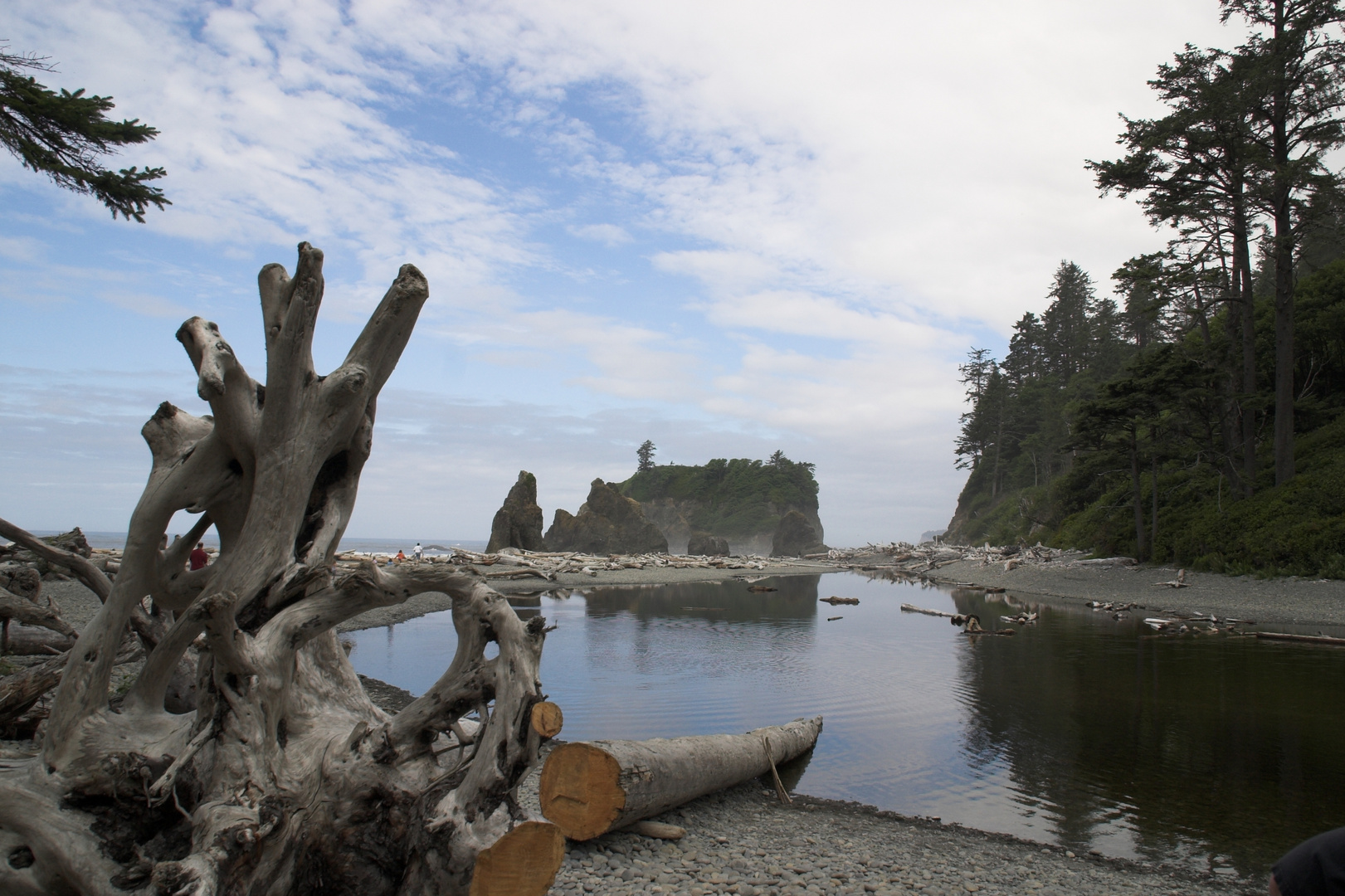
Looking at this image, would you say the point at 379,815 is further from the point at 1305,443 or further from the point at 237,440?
the point at 1305,443

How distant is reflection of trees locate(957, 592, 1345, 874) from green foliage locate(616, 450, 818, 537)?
10473 centimetres

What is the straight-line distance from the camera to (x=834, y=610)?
94.5 ft

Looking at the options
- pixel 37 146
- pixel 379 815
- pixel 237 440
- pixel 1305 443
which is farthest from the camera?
pixel 1305 443

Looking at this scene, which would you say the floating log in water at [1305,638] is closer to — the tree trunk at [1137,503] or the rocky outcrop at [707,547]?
the tree trunk at [1137,503]

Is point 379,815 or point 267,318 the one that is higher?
point 267,318

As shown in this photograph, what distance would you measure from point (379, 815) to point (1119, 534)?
36.2 m

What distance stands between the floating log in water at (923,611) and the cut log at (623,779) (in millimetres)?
19662

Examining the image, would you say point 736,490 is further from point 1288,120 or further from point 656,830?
point 656,830

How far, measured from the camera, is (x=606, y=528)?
8081 cm

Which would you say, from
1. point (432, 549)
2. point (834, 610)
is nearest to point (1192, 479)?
point (834, 610)

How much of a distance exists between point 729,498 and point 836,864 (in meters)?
123

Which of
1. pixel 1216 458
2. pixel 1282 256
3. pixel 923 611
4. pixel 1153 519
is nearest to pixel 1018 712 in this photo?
pixel 923 611

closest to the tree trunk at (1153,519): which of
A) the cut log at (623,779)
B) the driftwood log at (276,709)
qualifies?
the cut log at (623,779)

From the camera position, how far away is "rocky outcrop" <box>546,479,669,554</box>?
264 ft
